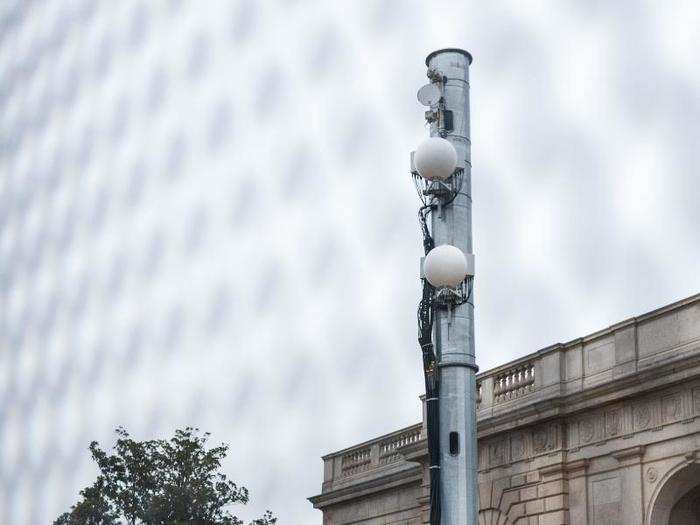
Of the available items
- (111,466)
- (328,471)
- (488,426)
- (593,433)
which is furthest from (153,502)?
(593,433)

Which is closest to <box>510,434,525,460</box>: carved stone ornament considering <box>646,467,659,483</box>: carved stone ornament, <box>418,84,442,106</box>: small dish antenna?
<box>646,467,659,483</box>: carved stone ornament

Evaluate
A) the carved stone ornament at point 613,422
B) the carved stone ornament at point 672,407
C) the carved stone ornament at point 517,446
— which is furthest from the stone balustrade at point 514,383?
the carved stone ornament at point 672,407

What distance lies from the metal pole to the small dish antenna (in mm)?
133

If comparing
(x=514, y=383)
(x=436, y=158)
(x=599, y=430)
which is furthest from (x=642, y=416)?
(x=436, y=158)

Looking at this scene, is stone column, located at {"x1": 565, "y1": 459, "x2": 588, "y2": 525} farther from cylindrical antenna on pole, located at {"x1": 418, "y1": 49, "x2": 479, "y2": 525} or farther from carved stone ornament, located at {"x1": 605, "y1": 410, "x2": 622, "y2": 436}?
cylindrical antenna on pole, located at {"x1": 418, "y1": 49, "x2": 479, "y2": 525}

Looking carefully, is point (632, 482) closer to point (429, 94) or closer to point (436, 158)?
point (429, 94)

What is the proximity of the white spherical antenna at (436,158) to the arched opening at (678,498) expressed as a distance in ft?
46.1

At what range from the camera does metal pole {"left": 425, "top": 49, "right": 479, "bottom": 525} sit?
452 inches

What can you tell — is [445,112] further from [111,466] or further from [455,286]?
[111,466]

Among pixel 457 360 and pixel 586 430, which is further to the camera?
pixel 586 430

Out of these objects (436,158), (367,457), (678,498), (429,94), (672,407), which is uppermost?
(367,457)

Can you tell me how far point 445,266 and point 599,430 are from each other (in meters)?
15.8

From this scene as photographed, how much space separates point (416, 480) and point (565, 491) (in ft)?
23.6

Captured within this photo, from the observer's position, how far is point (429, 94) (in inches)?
500
